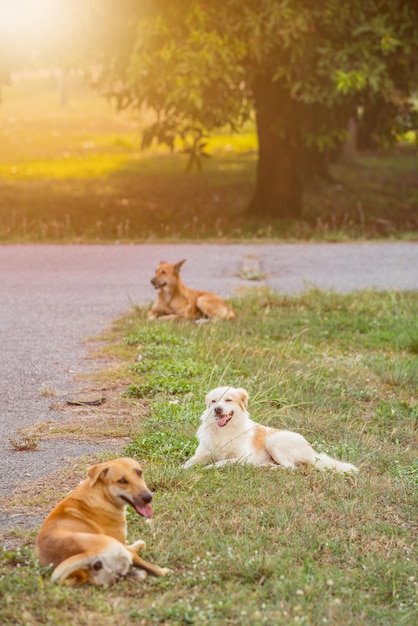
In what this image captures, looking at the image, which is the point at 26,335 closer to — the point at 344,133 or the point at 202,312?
the point at 202,312

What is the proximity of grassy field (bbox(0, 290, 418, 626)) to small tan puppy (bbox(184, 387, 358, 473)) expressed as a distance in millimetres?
123

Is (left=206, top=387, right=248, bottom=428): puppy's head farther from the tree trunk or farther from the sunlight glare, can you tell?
the tree trunk

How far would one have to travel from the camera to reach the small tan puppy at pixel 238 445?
6.72m

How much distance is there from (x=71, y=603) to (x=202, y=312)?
6.92 meters

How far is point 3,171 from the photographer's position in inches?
1118

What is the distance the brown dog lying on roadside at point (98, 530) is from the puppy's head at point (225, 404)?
59.9 inches

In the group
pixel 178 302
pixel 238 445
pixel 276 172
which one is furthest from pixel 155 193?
pixel 238 445

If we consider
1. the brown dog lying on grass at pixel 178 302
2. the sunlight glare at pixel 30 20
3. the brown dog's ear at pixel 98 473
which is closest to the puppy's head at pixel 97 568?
the brown dog's ear at pixel 98 473

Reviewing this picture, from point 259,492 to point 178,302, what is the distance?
5.29m

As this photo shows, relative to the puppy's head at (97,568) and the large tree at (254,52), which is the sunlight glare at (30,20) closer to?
the large tree at (254,52)

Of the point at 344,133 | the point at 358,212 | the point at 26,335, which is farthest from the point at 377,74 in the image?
the point at 26,335

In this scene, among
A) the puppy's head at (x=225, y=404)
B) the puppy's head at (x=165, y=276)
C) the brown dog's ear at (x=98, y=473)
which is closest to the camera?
the brown dog's ear at (x=98, y=473)

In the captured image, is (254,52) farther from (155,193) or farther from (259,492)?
(259,492)

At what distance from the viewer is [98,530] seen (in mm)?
4961
